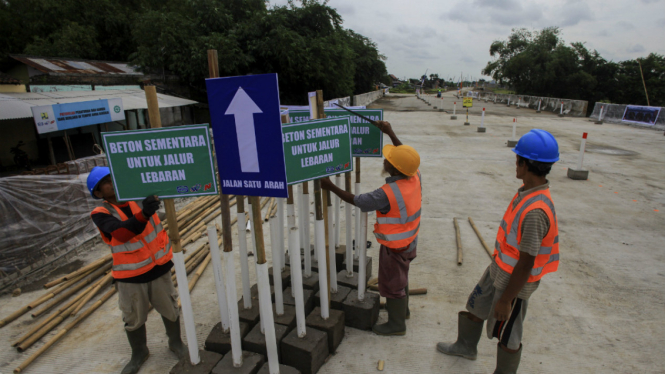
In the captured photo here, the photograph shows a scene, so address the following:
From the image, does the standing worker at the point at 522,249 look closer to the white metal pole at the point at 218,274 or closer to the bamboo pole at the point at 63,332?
the white metal pole at the point at 218,274

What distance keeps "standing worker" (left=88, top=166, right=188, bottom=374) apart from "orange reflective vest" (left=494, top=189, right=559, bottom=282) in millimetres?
2655

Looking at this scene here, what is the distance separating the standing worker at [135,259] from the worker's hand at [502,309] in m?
2.57

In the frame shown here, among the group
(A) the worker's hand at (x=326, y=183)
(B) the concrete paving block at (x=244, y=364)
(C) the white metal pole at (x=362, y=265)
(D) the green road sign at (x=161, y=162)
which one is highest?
(D) the green road sign at (x=161, y=162)

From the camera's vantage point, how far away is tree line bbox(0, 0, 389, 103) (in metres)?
20.3

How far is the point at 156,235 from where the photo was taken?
3084 mm

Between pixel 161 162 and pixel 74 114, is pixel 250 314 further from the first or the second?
pixel 74 114

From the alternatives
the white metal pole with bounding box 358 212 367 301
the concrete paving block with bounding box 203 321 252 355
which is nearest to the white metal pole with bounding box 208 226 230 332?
the concrete paving block with bounding box 203 321 252 355

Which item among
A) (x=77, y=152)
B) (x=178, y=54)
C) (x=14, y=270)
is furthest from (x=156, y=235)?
(x=178, y=54)

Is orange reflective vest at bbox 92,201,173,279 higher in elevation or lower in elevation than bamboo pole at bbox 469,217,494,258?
higher

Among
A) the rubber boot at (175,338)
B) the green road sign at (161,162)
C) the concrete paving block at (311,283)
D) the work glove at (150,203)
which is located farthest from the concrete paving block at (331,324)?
the work glove at (150,203)

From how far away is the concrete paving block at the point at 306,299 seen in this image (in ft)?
11.4

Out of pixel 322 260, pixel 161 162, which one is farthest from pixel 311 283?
pixel 161 162

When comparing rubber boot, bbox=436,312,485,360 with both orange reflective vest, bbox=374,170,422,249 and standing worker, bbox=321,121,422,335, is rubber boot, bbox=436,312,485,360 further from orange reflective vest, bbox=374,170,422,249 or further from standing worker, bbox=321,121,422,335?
orange reflective vest, bbox=374,170,422,249

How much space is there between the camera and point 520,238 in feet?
8.20
